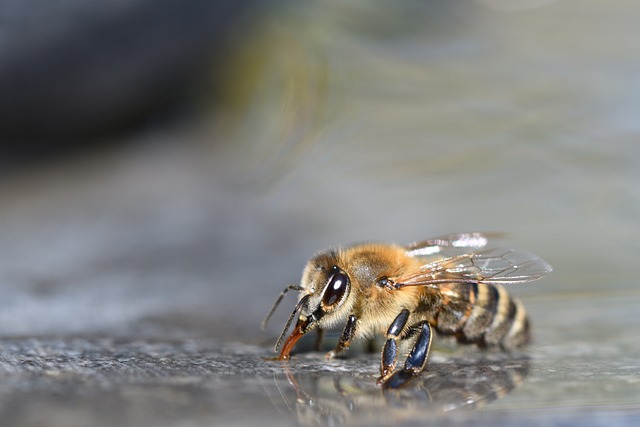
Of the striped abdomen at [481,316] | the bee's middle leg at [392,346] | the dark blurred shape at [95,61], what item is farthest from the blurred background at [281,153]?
the bee's middle leg at [392,346]

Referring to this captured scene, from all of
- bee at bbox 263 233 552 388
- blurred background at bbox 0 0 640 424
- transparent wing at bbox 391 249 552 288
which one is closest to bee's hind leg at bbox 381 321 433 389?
bee at bbox 263 233 552 388

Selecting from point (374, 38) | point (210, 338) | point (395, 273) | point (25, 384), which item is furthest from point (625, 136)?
point (25, 384)

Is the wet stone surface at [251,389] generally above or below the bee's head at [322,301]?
below

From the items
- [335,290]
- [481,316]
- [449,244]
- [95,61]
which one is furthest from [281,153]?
[335,290]

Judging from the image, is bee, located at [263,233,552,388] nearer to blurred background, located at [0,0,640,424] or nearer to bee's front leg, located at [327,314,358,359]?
bee's front leg, located at [327,314,358,359]

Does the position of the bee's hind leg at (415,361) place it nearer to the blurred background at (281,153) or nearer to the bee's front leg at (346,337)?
the bee's front leg at (346,337)
